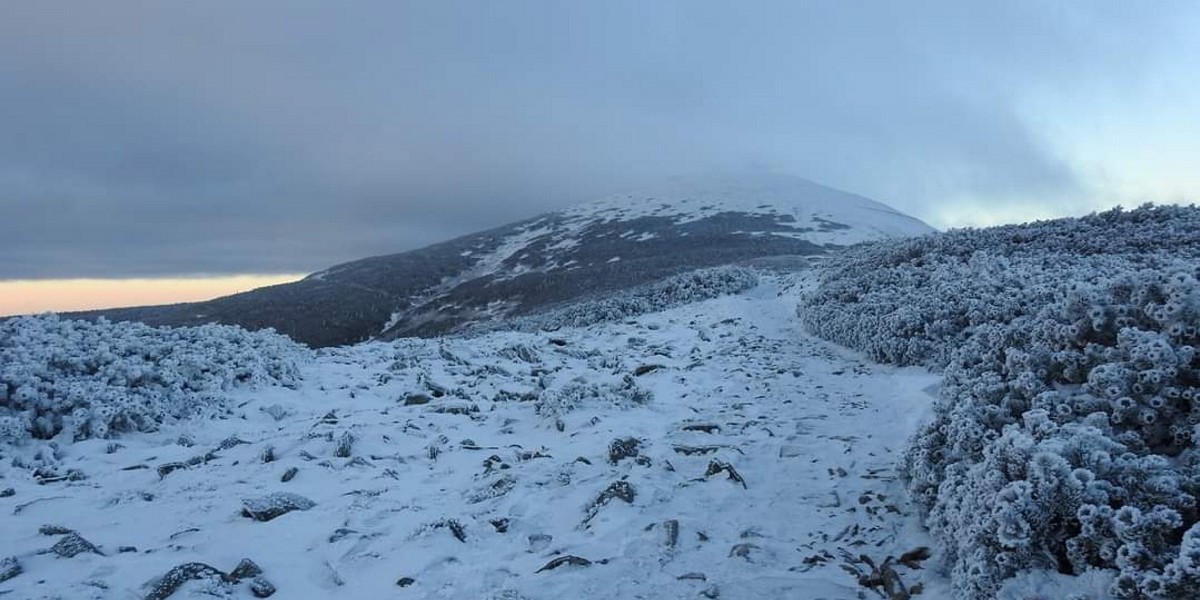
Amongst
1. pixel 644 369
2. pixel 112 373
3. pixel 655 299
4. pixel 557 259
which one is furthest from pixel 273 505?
pixel 557 259

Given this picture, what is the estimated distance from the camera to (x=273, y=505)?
6633 millimetres

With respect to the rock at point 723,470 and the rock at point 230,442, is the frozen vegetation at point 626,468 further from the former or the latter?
the rock at point 230,442

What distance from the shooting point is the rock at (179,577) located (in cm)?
499

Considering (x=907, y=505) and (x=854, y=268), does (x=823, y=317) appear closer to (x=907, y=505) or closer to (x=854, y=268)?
(x=854, y=268)

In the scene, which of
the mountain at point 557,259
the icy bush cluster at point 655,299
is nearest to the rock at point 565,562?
the icy bush cluster at point 655,299

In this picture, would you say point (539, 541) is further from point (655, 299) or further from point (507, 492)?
point (655, 299)

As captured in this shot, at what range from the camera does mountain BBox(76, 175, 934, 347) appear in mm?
47000

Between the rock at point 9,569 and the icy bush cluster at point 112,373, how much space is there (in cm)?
384

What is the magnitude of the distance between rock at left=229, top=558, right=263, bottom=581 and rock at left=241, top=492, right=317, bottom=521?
1046mm

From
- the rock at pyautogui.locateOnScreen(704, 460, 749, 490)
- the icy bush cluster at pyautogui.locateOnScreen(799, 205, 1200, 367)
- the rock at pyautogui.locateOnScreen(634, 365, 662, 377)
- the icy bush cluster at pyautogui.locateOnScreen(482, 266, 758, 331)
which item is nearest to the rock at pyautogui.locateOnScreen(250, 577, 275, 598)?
the rock at pyautogui.locateOnScreen(704, 460, 749, 490)

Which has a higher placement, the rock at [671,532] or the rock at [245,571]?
the rock at [245,571]

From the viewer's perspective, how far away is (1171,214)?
1872 cm

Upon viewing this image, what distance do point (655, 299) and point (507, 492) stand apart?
800 inches

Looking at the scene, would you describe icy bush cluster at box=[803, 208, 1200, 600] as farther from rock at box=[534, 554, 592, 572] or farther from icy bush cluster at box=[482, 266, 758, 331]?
icy bush cluster at box=[482, 266, 758, 331]
